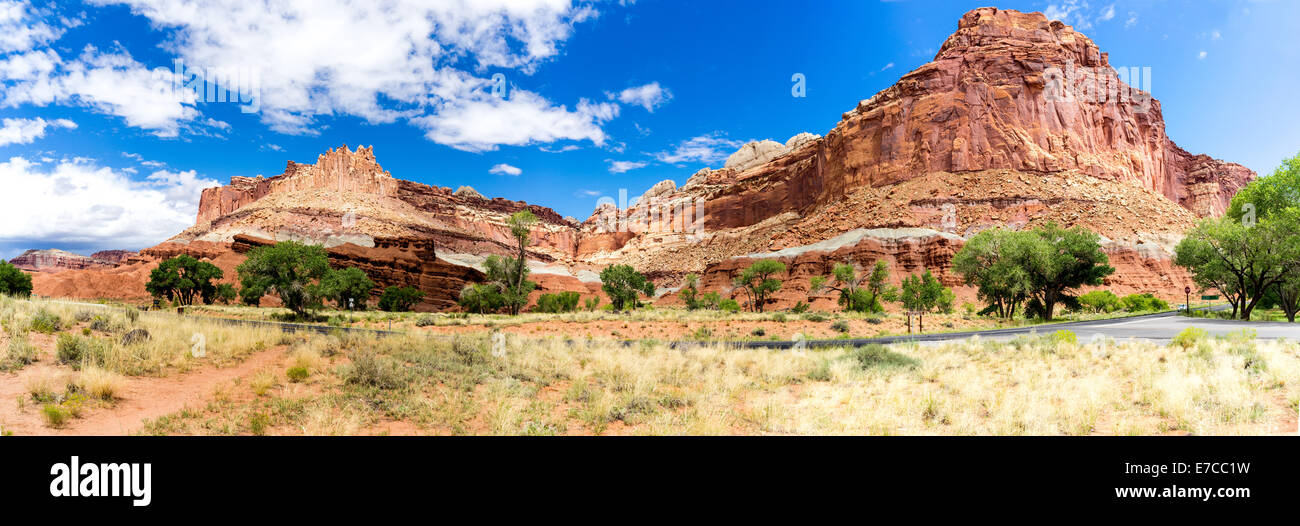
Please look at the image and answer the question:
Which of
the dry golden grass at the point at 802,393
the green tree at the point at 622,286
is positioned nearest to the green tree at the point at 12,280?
the green tree at the point at 622,286

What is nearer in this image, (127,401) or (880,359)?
(127,401)

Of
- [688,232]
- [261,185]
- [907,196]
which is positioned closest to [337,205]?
[261,185]

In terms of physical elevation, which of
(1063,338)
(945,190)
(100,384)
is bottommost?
(1063,338)

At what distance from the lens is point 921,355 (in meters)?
13.9

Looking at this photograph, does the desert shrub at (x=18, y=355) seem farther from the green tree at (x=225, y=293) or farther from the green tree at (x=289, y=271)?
the green tree at (x=225, y=293)

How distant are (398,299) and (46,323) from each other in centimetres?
5969

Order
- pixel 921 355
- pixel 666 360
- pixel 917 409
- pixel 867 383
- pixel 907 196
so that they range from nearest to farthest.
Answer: pixel 917 409 < pixel 867 383 < pixel 666 360 < pixel 921 355 < pixel 907 196

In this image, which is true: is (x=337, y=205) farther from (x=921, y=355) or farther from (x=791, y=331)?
(x=921, y=355)

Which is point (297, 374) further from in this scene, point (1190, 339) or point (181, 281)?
point (181, 281)

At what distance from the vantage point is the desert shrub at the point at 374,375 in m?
8.23

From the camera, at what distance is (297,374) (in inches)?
337

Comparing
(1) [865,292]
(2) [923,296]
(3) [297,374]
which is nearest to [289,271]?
(3) [297,374]

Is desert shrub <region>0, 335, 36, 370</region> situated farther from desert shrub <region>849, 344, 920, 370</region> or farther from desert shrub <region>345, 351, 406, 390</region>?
desert shrub <region>849, 344, 920, 370</region>

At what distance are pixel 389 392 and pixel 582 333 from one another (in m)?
15.9
